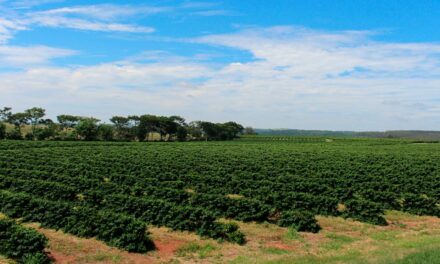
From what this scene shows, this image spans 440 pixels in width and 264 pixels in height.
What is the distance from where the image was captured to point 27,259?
995 cm

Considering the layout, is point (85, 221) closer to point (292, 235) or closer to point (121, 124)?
point (292, 235)

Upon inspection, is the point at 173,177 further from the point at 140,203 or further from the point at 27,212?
the point at 27,212

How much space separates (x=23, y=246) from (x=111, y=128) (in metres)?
87.8

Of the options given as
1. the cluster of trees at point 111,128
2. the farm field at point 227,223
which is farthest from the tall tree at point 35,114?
the farm field at point 227,223

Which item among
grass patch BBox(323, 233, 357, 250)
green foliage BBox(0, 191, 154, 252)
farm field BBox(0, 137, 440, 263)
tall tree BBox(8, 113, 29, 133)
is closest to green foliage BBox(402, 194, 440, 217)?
farm field BBox(0, 137, 440, 263)

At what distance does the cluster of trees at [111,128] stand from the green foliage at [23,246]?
77.8 m

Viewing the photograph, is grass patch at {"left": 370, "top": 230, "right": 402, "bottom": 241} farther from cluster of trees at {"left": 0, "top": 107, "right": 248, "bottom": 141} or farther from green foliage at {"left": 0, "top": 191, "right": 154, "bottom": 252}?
cluster of trees at {"left": 0, "top": 107, "right": 248, "bottom": 141}

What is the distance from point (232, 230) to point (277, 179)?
38.5 feet

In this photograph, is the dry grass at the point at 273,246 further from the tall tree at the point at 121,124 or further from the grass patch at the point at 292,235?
the tall tree at the point at 121,124

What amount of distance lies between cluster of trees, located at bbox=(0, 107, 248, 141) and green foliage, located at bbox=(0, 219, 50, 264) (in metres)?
77.8

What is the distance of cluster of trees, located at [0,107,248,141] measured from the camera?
8544cm

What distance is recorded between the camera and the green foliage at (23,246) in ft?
33.0

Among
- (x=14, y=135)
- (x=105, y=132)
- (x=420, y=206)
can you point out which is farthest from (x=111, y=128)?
(x=420, y=206)

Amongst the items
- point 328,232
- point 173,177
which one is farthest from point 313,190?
point 173,177
